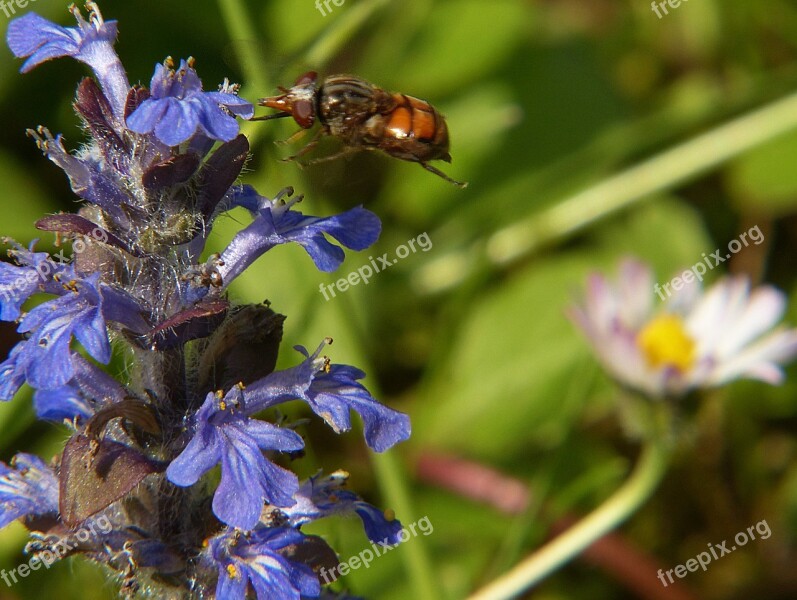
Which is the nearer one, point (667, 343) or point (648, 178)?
point (667, 343)

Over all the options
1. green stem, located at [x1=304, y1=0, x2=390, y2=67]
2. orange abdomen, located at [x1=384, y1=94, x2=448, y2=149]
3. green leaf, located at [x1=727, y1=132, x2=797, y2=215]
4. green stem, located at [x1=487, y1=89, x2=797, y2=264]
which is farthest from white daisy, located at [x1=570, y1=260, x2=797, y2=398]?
green stem, located at [x1=304, y1=0, x2=390, y2=67]

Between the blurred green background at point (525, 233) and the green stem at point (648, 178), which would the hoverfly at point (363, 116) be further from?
the green stem at point (648, 178)

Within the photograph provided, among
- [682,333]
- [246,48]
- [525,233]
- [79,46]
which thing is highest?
[79,46]

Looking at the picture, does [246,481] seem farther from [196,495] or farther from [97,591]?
[97,591]

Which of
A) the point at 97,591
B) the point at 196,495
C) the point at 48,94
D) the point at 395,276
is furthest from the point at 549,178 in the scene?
the point at 196,495

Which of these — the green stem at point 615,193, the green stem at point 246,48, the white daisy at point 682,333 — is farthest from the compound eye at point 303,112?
the green stem at point 615,193

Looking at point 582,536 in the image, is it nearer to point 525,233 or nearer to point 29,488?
point 525,233

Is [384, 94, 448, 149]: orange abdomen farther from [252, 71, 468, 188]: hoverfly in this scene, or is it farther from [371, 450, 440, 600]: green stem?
[371, 450, 440, 600]: green stem

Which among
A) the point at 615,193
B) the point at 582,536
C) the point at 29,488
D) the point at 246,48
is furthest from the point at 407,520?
the point at 615,193
